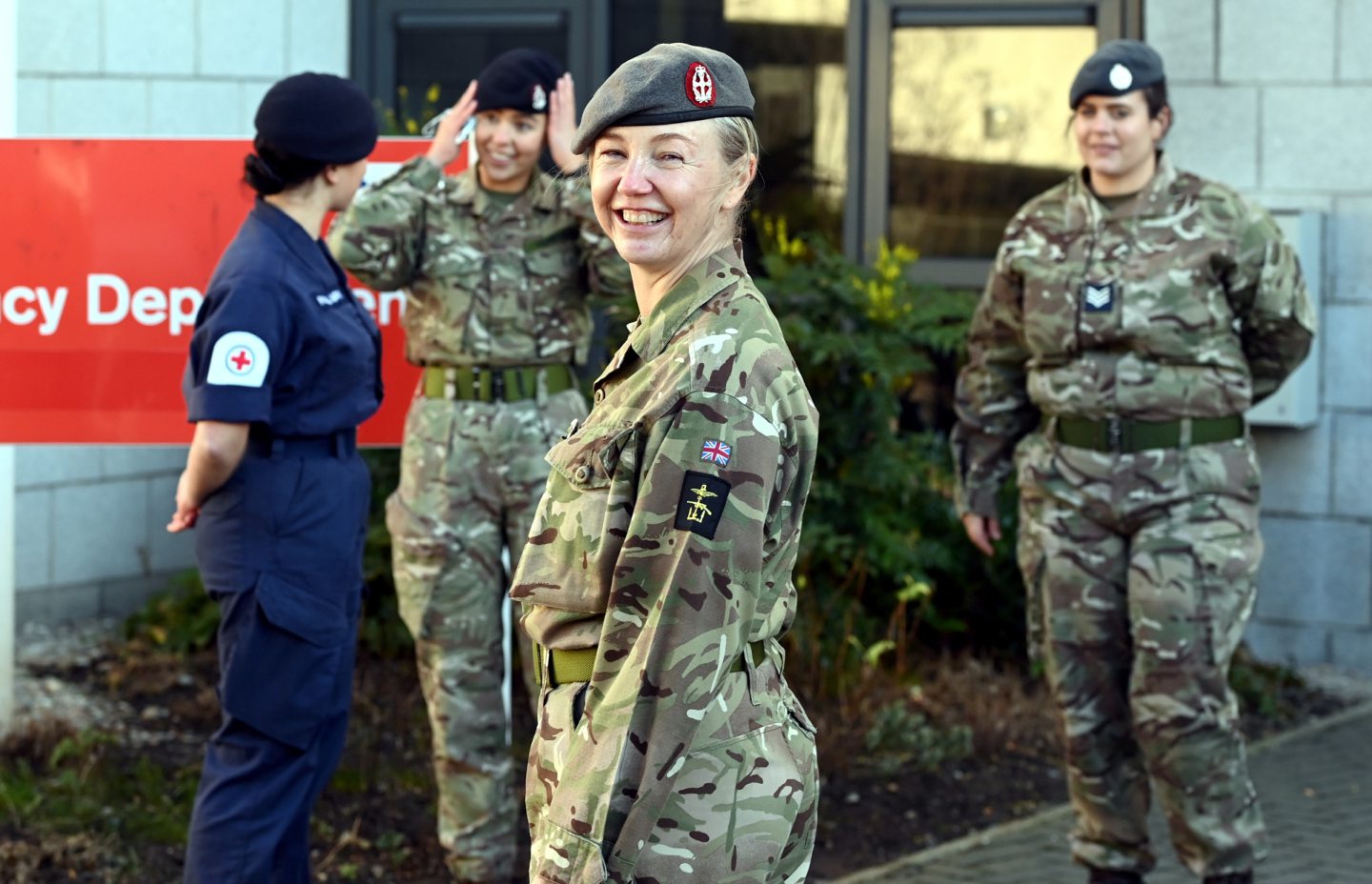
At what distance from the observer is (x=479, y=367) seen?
5.13 meters

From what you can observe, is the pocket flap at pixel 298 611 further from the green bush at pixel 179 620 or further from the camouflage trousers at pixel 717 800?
the green bush at pixel 179 620

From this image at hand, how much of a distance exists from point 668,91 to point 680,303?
293mm

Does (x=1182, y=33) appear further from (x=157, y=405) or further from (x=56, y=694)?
(x=56, y=694)

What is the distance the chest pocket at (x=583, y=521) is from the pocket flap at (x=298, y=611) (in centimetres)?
162

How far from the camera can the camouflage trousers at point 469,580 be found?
16.3 feet

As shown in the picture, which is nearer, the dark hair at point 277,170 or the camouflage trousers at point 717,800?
the camouflage trousers at point 717,800

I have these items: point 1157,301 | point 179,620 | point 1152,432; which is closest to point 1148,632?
point 1152,432

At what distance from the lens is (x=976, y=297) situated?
7.63 metres

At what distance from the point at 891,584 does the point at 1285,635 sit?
168 centimetres

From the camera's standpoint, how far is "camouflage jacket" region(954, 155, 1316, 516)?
191 inches

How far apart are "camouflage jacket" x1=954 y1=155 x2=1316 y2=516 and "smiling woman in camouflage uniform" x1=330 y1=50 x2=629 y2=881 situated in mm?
1135

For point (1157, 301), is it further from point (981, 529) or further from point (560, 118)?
point (560, 118)

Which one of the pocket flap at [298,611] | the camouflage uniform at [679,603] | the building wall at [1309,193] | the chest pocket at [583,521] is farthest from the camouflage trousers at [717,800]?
the building wall at [1309,193]

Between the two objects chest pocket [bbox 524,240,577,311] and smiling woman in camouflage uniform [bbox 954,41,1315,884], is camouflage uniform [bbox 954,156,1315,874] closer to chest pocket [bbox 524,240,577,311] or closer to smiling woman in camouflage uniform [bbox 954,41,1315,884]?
smiling woman in camouflage uniform [bbox 954,41,1315,884]
